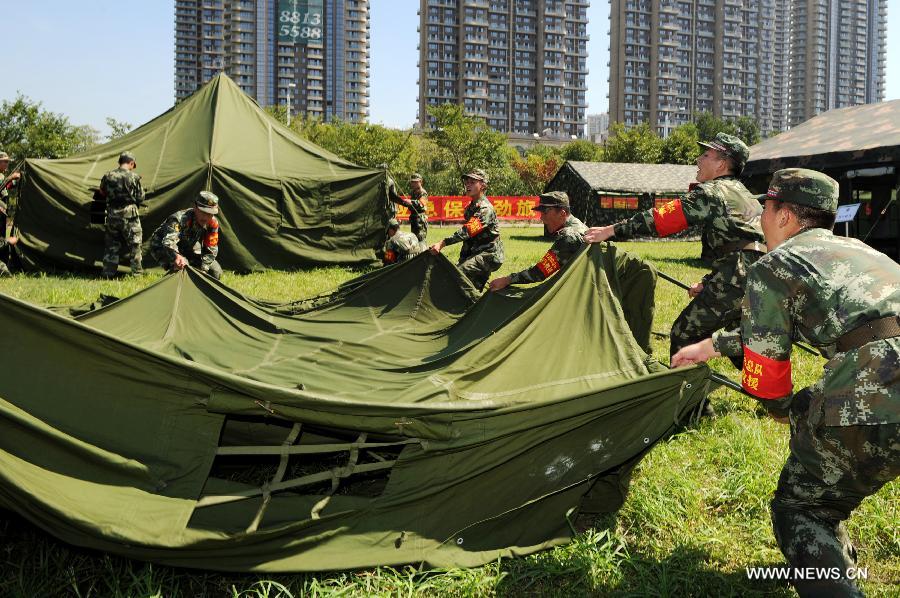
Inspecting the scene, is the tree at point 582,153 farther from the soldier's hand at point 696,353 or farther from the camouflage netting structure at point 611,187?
the soldier's hand at point 696,353

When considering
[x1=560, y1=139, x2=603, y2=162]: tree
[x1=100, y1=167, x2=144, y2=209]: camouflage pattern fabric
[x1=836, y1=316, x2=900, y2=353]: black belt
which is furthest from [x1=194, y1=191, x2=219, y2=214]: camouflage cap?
[x1=560, y1=139, x2=603, y2=162]: tree

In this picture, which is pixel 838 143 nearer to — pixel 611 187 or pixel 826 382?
pixel 611 187

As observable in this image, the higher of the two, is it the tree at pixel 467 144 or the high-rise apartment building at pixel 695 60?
the high-rise apartment building at pixel 695 60

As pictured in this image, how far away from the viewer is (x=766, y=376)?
2883 millimetres

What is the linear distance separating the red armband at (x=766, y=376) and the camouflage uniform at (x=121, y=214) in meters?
10.6

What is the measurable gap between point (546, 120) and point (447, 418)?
113m

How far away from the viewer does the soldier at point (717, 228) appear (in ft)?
16.6

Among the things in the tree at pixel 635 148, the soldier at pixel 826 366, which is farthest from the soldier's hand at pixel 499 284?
the tree at pixel 635 148

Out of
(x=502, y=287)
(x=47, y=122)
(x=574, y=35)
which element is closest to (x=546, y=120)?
(x=574, y=35)

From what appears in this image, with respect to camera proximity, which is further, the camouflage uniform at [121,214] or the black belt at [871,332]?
the camouflage uniform at [121,214]

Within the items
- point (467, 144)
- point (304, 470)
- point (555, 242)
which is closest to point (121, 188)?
point (555, 242)

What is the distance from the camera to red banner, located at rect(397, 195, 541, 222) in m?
34.1

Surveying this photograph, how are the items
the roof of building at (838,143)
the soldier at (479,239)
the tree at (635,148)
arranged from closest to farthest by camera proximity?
1. the soldier at (479,239)
2. the roof of building at (838,143)
3. the tree at (635,148)

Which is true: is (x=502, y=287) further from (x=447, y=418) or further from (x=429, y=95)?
(x=429, y=95)
